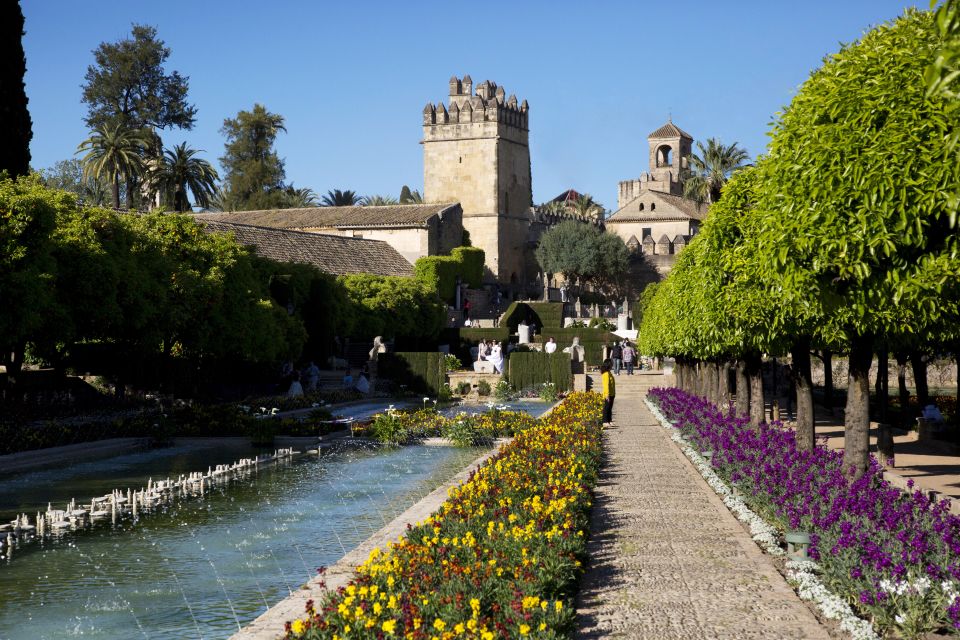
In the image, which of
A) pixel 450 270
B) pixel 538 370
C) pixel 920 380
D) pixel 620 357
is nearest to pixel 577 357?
pixel 620 357

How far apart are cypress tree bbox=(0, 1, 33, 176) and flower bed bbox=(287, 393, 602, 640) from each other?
2284 centimetres

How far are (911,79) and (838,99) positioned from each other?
0.70 meters

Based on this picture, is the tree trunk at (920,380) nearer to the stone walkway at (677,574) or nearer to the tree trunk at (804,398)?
the tree trunk at (804,398)

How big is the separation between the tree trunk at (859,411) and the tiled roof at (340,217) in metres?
58.4

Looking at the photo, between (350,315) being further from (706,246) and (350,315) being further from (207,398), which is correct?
(706,246)

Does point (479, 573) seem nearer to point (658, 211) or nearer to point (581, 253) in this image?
point (581, 253)

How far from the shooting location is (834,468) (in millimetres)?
12844

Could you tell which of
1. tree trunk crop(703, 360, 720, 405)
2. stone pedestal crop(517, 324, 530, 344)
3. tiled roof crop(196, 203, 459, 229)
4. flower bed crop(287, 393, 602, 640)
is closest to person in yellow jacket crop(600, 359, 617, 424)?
tree trunk crop(703, 360, 720, 405)

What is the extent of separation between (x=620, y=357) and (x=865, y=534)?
43.6 meters

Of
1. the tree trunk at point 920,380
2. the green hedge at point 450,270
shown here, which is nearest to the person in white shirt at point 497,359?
the green hedge at point 450,270

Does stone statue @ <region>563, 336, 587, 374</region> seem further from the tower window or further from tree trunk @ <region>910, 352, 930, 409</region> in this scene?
the tower window

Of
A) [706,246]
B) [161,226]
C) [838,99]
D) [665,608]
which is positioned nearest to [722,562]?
[665,608]

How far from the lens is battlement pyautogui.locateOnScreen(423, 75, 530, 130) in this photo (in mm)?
87438

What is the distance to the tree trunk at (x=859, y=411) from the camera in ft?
39.7
